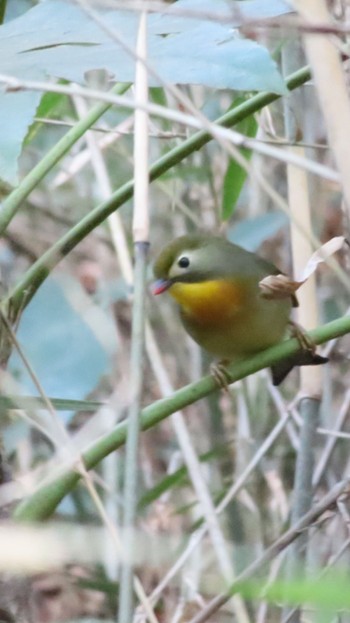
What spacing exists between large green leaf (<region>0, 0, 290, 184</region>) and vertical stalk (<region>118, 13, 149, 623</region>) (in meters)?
0.04

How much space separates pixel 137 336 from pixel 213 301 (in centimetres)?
80

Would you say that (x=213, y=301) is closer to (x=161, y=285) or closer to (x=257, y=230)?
(x=161, y=285)

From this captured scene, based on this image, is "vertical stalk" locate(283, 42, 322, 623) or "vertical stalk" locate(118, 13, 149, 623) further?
"vertical stalk" locate(283, 42, 322, 623)

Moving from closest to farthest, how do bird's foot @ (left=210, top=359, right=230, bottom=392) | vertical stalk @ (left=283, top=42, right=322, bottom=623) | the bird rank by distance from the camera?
bird's foot @ (left=210, top=359, right=230, bottom=392) → vertical stalk @ (left=283, top=42, right=322, bottom=623) → the bird

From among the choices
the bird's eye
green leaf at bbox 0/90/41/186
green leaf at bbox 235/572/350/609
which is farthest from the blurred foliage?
green leaf at bbox 235/572/350/609

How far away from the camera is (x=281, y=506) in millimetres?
2035

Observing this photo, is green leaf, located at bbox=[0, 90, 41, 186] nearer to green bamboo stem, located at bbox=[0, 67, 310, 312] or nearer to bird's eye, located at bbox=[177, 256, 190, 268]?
green bamboo stem, located at bbox=[0, 67, 310, 312]

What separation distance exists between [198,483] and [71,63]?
0.88 metres

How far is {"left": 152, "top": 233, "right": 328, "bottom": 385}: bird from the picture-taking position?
1.41 meters

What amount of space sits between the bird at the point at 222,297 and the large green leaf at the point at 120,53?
19.1 inches

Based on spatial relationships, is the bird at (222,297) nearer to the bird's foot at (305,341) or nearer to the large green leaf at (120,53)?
the bird's foot at (305,341)

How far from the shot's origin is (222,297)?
1447 millimetres

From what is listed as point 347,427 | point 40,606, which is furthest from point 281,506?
point 40,606

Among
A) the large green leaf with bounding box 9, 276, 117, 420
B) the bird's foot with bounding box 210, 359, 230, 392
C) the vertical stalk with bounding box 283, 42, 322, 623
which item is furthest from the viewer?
the large green leaf with bounding box 9, 276, 117, 420
